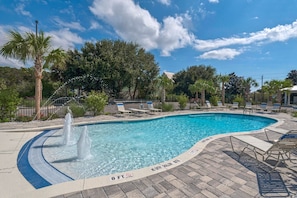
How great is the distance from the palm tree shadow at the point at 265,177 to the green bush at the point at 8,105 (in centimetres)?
1072

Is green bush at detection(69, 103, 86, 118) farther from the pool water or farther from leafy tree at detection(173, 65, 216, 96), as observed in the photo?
leafy tree at detection(173, 65, 216, 96)

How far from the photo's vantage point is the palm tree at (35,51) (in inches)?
349

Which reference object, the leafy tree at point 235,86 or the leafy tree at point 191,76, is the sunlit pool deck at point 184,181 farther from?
the leafy tree at point 235,86

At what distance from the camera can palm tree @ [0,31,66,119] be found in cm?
887

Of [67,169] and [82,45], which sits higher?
[82,45]

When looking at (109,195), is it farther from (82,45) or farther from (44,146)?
(82,45)

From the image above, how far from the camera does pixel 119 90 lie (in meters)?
24.3

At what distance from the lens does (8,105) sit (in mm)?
8773


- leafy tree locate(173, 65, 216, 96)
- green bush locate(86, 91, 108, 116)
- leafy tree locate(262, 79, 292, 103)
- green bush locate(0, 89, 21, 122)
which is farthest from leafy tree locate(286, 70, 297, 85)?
green bush locate(0, 89, 21, 122)

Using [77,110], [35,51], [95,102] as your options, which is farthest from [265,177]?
[35,51]

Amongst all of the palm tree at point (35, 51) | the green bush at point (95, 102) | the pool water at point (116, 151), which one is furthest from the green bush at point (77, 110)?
the pool water at point (116, 151)

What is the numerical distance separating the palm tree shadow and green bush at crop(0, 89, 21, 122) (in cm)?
1072

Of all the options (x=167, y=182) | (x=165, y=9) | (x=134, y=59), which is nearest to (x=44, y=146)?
(x=167, y=182)

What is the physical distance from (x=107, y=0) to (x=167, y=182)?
10.3m
